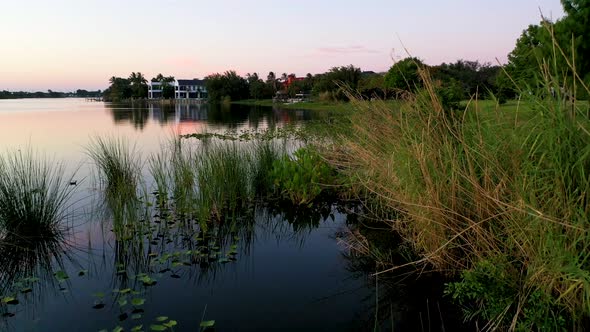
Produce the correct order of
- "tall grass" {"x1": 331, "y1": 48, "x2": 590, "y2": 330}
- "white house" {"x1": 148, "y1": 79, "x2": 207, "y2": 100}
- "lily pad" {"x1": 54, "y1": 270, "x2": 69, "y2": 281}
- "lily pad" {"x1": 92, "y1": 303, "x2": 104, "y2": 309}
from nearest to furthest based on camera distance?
"tall grass" {"x1": 331, "y1": 48, "x2": 590, "y2": 330}
"lily pad" {"x1": 92, "y1": 303, "x2": 104, "y2": 309}
"lily pad" {"x1": 54, "y1": 270, "x2": 69, "y2": 281}
"white house" {"x1": 148, "y1": 79, "x2": 207, "y2": 100}

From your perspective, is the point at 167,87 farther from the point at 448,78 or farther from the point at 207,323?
the point at 207,323

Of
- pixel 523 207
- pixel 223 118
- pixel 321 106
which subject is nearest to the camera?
pixel 523 207

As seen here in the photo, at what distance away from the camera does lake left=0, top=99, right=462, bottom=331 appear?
12.8ft

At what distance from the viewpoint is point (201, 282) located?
4.74 metres

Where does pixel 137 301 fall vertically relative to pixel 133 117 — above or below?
below

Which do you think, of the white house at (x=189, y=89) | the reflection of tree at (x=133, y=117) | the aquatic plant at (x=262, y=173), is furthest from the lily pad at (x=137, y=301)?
the white house at (x=189, y=89)

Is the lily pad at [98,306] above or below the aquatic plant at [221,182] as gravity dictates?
below

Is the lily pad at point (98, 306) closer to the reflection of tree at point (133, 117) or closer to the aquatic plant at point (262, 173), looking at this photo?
the aquatic plant at point (262, 173)

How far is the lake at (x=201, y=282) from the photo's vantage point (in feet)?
12.8

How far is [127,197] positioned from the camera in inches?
230

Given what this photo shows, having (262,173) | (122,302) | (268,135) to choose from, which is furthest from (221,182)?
(268,135)

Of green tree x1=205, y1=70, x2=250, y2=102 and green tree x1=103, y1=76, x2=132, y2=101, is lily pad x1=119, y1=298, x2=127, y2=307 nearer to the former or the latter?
green tree x1=205, y1=70, x2=250, y2=102

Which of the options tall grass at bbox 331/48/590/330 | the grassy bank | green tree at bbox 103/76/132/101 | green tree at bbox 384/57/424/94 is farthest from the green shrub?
green tree at bbox 103/76/132/101

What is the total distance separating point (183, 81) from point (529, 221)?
128 meters
